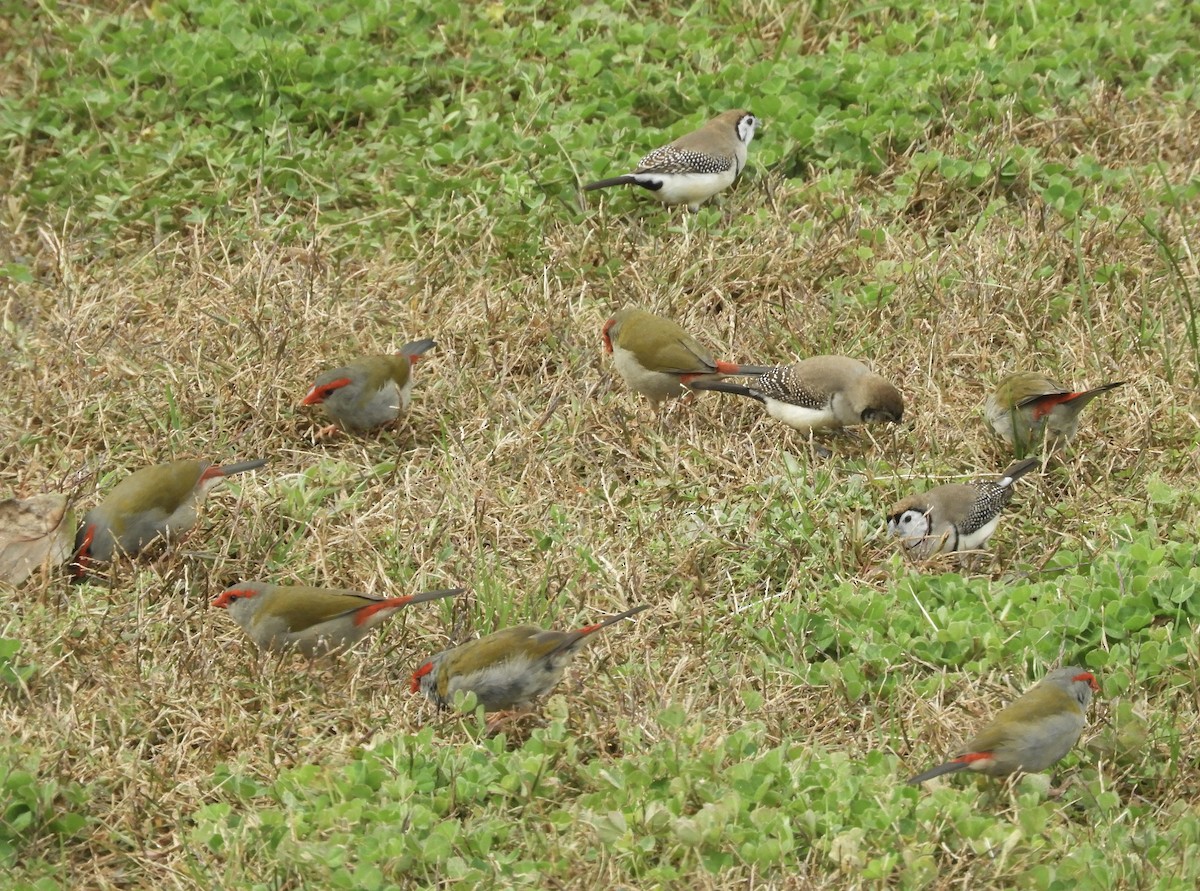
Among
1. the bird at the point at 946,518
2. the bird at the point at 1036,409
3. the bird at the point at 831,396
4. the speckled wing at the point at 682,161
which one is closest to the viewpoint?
the bird at the point at 946,518

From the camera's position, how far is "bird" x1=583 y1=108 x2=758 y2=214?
24.2ft

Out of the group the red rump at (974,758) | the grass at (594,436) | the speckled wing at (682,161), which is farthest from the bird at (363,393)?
the red rump at (974,758)

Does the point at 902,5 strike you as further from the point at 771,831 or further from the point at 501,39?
the point at 771,831

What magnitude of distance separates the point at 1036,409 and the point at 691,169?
2.22m

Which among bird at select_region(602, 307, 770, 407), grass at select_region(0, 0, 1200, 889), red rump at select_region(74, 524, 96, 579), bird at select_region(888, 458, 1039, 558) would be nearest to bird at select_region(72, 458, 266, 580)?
red rump at select_region(74, 524, 96, 579)

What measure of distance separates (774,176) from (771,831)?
4.28 metres

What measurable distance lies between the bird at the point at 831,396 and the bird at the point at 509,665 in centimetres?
165

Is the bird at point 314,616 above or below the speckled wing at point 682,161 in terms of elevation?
below

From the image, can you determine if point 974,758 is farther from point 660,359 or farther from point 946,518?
point 660,359

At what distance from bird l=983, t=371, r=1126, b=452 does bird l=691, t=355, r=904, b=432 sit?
1.27 ft

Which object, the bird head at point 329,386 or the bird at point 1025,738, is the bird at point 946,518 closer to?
the bird at point 1025,738

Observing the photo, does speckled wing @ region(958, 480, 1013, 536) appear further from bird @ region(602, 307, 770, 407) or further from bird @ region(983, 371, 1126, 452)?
bird @ region(602, 307, 770, 407)

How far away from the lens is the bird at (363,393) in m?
6.15

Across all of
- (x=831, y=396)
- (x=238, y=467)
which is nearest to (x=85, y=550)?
(x=238, y=467)
